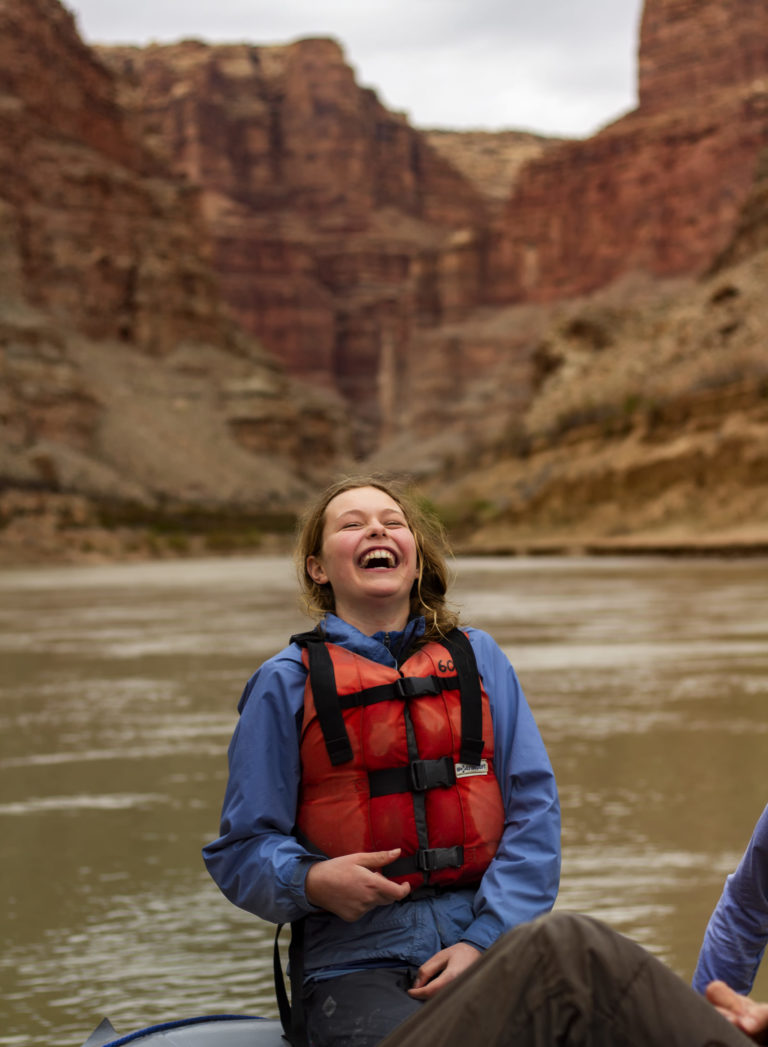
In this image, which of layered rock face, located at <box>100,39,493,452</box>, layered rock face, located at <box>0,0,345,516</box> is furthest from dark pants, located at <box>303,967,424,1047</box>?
layered rock face, located at <box>100,39,493,452</box>

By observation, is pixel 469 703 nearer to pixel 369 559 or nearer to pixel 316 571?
pixel 369 559

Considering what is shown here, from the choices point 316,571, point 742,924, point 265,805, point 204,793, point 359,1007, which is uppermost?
point 316,571

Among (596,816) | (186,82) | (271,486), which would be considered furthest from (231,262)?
(596,816)

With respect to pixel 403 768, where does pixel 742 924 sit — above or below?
below

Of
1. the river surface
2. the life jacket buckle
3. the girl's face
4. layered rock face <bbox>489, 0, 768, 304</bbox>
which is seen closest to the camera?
the life jacket buckle

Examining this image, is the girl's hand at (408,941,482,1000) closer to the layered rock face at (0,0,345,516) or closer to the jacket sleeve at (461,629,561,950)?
the jacket sleeve at (461,629,561,950)

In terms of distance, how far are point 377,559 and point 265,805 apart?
24.5 inches

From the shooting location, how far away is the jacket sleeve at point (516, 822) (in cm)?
256

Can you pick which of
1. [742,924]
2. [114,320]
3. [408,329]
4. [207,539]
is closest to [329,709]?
[742,924]

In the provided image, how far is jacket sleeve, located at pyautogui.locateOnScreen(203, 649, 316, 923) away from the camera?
261 centimetres

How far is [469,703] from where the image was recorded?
8.87ft

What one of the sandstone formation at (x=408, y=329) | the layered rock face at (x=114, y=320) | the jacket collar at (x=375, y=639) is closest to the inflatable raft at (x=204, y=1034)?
the jacket collar at (x=375, y=639)

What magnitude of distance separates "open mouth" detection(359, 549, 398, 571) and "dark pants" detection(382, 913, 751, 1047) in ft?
3.86

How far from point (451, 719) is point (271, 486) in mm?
97191
